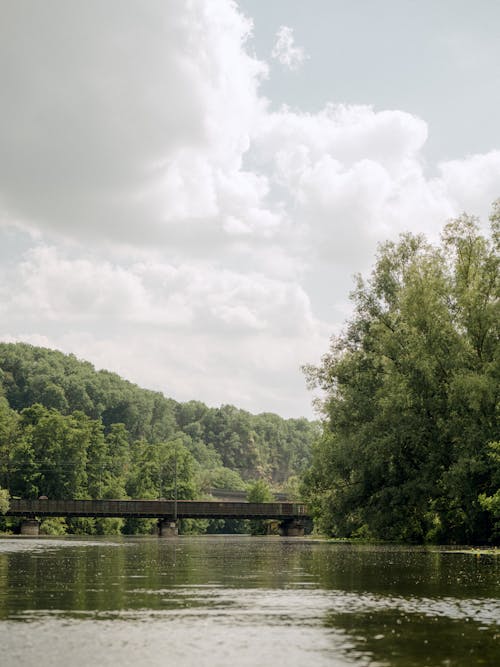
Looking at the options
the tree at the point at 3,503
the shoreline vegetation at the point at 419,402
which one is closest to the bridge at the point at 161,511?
the tree at the point at 3,503

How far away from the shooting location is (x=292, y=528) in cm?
11850

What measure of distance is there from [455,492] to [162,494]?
107 metres

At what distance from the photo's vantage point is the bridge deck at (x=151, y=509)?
10925cm

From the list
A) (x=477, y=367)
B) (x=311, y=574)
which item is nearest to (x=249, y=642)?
(x=311, y=574)

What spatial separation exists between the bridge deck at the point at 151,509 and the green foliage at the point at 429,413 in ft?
188

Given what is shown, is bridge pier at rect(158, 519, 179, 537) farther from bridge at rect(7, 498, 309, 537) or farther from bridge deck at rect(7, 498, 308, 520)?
bridge deck at rect(7, 498, 308, 520)

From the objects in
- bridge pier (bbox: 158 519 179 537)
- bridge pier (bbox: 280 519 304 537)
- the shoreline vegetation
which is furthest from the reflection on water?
bridge pier (bbox: 280 519 304 537)

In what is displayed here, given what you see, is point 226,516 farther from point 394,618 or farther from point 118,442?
point 394,618

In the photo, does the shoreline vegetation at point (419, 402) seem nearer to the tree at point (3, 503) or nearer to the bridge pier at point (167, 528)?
the tree at point (3, 503)

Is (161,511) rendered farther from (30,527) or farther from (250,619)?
(250,619)

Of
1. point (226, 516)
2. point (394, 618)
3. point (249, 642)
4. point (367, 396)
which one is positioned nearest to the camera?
point (249, 642)

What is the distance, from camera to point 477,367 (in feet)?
168

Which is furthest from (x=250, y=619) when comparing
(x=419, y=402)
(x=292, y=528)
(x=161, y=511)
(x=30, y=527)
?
(x=292, y=528)

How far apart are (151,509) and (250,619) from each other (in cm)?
10299
